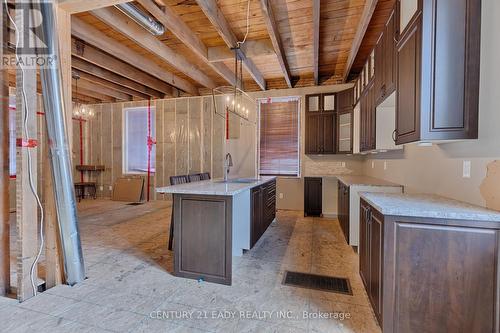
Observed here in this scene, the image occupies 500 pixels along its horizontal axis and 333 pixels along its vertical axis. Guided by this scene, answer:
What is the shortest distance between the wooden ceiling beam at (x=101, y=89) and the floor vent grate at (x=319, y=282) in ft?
20.3

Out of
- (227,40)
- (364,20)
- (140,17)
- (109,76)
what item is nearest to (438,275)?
(364,20)

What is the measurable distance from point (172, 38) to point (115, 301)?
11.8ft

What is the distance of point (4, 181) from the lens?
2225mm

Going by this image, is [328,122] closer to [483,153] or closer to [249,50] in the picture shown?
[249,50]

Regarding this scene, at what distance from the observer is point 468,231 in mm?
1480

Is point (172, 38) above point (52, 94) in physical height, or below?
above

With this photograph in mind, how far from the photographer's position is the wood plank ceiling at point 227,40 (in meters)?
3.00

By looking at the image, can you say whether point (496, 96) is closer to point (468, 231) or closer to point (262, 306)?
point (468, 231)

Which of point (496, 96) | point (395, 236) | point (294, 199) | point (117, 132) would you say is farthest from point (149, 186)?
point (496, 96)

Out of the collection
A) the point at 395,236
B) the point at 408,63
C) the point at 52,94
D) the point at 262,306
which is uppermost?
the point at 408,63

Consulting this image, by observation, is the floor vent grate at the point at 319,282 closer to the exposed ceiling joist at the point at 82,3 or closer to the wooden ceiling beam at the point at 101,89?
the exposed ceiling joist at the point at 82,3

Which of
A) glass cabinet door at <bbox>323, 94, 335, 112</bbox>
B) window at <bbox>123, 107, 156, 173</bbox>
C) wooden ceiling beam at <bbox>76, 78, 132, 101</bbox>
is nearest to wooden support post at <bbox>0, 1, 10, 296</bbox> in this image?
wooden ceiling beam at <bbox>76, 78, 132, 101</bbox>

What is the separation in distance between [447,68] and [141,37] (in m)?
3.61

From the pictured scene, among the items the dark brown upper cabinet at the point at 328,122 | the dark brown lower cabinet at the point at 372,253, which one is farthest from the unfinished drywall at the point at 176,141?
the dark brown lower cabinet at the point at 372,253
